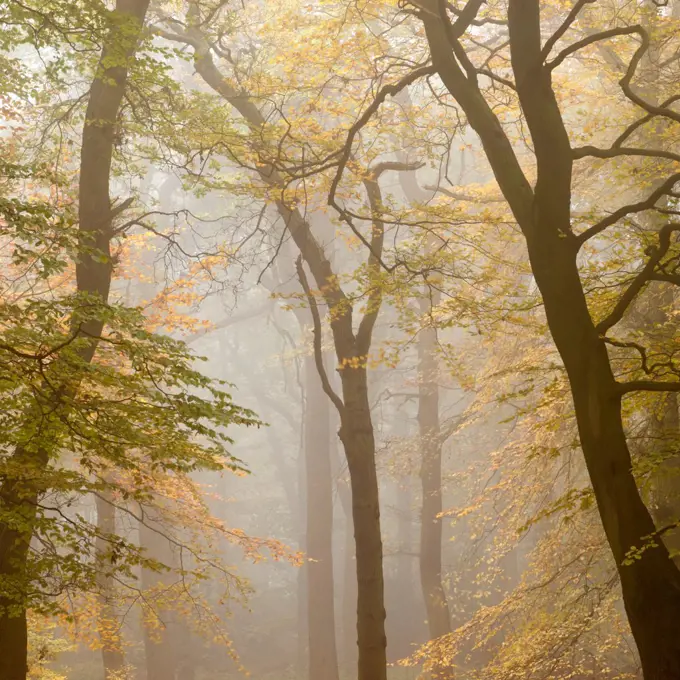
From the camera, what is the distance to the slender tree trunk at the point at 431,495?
519 inches

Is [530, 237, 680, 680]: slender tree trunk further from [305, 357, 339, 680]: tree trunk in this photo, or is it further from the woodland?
[305, 357, 339, 680]: tree trunk

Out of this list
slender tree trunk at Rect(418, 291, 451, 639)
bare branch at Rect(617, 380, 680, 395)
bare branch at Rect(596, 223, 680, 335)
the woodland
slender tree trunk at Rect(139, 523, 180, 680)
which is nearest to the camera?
bare branch at Rect(617, 380, 680, 395)

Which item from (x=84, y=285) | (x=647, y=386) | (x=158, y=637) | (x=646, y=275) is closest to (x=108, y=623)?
(x=158, y=637)

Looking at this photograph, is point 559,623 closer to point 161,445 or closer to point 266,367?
point 161,445

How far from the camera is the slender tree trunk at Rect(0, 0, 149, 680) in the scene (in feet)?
18.1

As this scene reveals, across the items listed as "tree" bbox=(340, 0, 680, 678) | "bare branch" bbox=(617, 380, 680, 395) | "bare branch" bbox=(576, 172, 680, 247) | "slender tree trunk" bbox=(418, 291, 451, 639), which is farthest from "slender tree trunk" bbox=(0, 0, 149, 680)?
"slender tree trunk" bbox=(418, 291, 451, 639)

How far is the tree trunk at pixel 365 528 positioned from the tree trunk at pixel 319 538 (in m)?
7.43

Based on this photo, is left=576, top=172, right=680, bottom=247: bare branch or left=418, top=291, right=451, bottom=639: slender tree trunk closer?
left=576, top=172, right=680, bottom=247: bare branch

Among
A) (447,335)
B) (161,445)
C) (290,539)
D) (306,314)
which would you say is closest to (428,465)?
(306,314)

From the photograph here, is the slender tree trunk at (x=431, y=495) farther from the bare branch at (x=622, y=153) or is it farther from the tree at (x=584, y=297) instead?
the bare branch at (x=622, y=153)

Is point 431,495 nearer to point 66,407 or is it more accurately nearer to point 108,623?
point 108,623

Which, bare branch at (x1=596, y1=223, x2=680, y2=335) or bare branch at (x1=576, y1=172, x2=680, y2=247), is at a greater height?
bare branch at (x1=576, y1=172, x2=680, y2=247)

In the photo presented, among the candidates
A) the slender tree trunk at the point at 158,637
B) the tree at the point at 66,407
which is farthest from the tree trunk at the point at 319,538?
the tree at the point at 66,407

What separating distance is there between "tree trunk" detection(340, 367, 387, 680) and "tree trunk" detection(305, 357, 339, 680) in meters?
7.43
